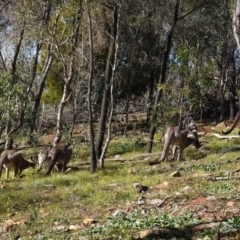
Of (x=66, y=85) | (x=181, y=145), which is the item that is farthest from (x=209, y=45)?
(x=66, y=85)

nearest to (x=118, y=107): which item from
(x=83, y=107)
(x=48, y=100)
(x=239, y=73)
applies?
(x=83, y=107)

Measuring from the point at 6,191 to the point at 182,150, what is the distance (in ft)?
25.8

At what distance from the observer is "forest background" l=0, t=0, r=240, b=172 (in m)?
22.3

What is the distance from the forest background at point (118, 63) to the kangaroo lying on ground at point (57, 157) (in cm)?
135

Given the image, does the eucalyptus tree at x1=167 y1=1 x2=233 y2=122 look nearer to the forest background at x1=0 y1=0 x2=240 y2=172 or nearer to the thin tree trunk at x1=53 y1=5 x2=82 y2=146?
the forest background at x1=0 y1=0 x2=240 y2=172

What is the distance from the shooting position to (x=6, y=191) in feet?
51.1

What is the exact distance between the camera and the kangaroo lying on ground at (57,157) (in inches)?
771

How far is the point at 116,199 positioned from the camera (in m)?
13.4

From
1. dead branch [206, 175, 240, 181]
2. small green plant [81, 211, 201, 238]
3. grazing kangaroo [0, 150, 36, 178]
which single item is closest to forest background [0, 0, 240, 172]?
grazing kangaroo [0, 150, 36, 178]

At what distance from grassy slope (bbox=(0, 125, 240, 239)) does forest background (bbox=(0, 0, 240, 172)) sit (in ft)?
7.69

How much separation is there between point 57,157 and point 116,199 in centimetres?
659

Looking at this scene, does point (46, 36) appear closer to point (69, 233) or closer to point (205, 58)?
point (69, 233)

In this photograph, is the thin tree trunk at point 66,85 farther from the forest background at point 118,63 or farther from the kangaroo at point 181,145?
the kangaroo at point 181,145

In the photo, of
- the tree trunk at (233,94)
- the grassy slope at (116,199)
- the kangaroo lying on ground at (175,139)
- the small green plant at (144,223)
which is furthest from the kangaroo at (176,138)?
the tree trunk at (233,94)
